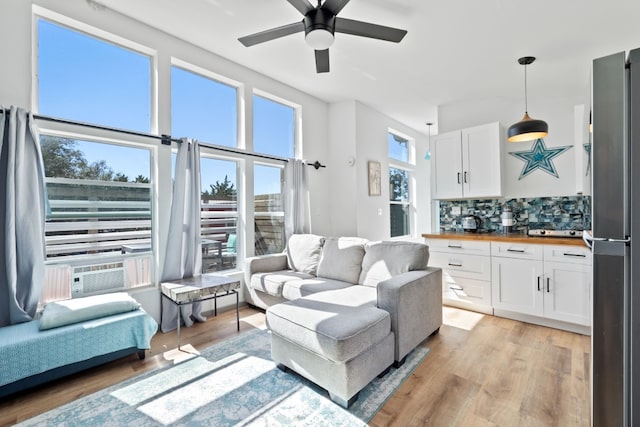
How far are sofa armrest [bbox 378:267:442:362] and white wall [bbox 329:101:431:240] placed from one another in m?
2.06

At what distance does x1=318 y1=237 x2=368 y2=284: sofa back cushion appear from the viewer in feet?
10.1

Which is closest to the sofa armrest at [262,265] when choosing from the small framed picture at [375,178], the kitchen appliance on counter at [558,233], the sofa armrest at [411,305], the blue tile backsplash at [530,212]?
the sofa armrest at [411,305]

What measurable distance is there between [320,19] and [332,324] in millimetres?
1994

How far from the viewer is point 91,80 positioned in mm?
2715

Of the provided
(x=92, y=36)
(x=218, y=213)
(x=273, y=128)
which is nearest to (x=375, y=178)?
(x=273, y=128)

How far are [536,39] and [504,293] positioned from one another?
101 inches

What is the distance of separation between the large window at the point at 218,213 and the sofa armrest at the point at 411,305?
215 centimetres

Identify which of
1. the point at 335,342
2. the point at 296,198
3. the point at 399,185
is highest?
the point at 399,185

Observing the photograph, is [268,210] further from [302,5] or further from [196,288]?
[302,5]

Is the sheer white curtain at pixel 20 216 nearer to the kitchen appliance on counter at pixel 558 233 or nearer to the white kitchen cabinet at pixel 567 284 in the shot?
the white kitchen cabinet at pixel 567 284

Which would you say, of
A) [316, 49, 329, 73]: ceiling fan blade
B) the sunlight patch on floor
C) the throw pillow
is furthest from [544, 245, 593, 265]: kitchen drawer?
the throw pillow

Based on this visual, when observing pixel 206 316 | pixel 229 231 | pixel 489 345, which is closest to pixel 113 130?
pixel 229 231

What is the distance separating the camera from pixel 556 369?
7.31 feet

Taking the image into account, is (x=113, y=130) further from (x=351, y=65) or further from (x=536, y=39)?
(x=536, y=39)
